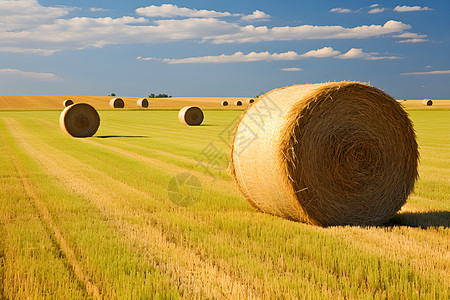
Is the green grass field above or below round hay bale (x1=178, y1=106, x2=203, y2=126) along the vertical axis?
below

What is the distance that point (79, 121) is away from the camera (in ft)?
78.1

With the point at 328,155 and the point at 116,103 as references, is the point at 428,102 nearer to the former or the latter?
the point at 116,103

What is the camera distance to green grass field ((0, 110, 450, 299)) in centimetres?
451

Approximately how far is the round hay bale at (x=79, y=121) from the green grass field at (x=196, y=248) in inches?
527

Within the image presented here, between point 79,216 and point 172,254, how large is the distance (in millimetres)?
2570

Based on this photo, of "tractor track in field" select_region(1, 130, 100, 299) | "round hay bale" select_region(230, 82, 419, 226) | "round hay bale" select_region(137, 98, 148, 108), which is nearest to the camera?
"tractor track in field" select_region(1, 130, 100, 299)

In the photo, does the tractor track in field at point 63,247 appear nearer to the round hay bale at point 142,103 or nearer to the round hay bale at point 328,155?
the round hay bale at point 328,155

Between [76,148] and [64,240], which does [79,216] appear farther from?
[76,148]

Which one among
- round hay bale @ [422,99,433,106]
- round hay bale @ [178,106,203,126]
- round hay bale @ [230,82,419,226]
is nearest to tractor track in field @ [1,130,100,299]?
round hay bale @ [230,82,419,226]

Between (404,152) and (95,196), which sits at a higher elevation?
(404,152)

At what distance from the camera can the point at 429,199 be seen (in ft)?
29.5

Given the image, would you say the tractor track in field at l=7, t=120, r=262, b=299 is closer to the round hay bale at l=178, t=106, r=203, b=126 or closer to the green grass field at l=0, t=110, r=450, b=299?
the green grass field at l=0, t=110, r=450, b=299

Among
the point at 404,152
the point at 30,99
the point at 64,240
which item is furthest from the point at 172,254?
the point at 30,99

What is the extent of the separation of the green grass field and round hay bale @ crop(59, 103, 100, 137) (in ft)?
43.9
